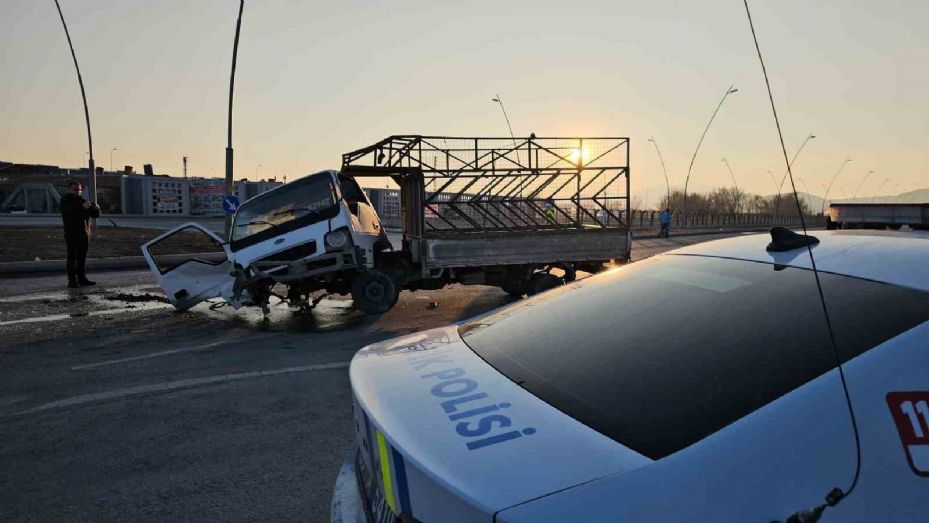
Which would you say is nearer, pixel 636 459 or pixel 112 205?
pixel 636 459

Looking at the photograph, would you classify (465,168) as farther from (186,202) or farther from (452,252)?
(186,202)

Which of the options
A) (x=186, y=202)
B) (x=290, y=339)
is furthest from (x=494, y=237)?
(x=186, y=202)

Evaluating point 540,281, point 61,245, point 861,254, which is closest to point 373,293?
point 540,281

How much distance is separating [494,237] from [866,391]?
327 inches

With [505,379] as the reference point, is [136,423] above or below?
below

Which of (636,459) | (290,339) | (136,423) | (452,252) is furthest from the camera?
(452,252)

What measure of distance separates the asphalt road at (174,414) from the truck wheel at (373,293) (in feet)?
0.68

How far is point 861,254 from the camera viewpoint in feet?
6.65

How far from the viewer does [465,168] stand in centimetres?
1063

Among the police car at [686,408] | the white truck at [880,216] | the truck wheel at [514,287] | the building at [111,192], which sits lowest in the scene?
the truck wheel at [514,287]

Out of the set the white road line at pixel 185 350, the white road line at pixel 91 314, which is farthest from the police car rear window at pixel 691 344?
the white road line at pixel 91 314

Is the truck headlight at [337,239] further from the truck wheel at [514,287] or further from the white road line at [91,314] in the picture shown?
the white road line at [91,314]

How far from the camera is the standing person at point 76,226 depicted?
38.1 feet

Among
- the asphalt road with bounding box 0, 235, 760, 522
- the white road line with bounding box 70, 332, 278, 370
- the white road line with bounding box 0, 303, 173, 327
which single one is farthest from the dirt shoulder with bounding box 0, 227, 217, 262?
the white road line with bounding box 70, 332, 278, 370
